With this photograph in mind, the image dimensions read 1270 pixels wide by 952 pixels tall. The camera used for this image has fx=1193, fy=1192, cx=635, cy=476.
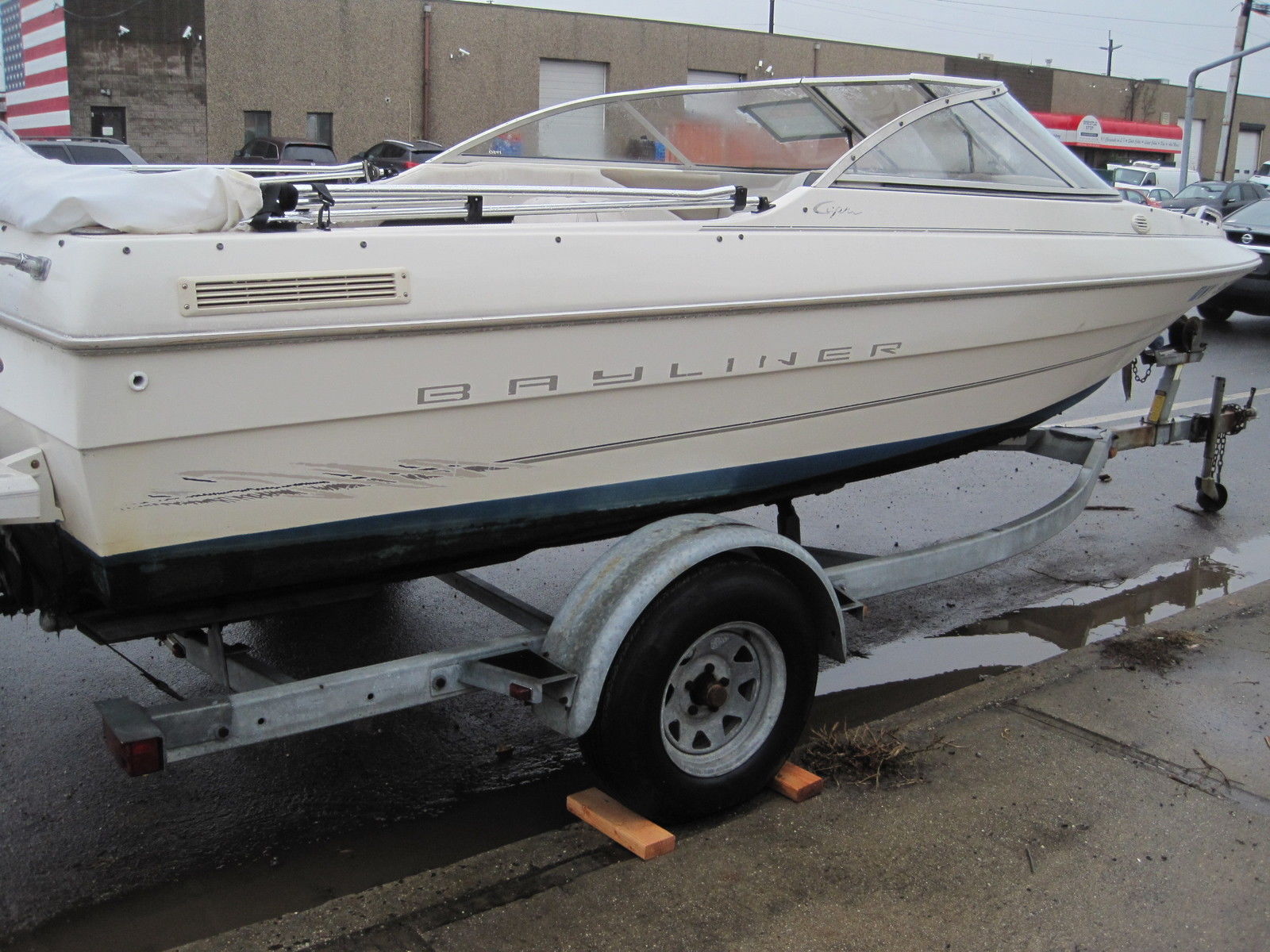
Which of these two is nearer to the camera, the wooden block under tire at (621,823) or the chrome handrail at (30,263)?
the chrome handrail at (30,263)

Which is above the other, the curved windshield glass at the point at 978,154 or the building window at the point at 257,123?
the building window at the point at 257,123

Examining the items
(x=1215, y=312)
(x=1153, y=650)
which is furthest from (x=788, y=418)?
(x=1215, y=312)

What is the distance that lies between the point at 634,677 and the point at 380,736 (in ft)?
4.26

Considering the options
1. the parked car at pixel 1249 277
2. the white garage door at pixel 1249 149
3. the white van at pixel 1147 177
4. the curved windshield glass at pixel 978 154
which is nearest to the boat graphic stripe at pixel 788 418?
the curved windshield glass at pixel 978 154

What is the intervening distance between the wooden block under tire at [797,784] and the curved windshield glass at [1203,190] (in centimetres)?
2052

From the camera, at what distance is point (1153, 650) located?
455 centimetres

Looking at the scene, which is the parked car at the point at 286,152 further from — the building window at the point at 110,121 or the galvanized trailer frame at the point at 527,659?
the galvanized trailer frame at the point at 527,659

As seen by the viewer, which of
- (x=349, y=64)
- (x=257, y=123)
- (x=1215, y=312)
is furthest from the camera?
(x=349, y=64)

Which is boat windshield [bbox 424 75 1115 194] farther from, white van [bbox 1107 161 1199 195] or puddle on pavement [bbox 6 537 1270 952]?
white van [bbox 1107 161 1199 195]

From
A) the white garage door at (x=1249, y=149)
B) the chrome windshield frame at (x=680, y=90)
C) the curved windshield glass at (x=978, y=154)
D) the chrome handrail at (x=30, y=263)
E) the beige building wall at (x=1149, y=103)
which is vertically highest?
the beige building wall at (x=1149, y=103)

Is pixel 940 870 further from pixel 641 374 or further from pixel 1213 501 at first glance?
pixel 1213 501

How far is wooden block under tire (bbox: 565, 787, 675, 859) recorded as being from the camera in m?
3.13

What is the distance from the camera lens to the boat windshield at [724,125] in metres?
4.47

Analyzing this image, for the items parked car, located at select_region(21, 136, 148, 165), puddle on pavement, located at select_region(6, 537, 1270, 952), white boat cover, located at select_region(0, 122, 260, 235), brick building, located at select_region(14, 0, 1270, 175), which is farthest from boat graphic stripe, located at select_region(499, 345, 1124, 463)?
brick building, located at select_region(14, 0, 1270, 175)
